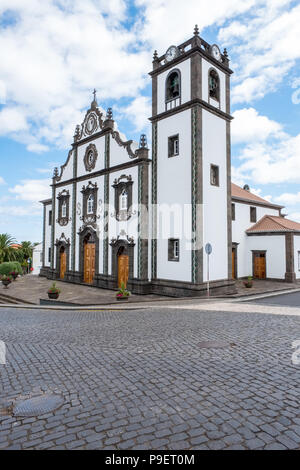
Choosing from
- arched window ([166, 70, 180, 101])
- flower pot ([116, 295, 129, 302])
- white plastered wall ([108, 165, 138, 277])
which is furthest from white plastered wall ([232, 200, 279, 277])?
flower pot ([116, 295, 129, 302])

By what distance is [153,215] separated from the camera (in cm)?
2017

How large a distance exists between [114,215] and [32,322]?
12.6m

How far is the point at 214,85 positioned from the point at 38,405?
795 inches

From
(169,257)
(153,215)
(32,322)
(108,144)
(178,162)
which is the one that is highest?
(108,144)

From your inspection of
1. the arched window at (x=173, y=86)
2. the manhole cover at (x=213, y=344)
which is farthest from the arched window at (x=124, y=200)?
the manhole cover at (x=213, y=344)

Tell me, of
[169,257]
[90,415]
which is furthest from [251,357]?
[169,257]

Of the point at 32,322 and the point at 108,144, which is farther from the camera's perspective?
the point at 108,144

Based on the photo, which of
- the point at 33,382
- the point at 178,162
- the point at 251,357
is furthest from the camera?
the point at 178,162

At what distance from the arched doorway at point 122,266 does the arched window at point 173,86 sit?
10441mm

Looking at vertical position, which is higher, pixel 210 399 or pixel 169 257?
pixel 169 257

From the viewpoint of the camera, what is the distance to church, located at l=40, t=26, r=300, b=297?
59.1ft

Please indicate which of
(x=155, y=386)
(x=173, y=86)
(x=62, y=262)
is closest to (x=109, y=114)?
(x=173, y=86)

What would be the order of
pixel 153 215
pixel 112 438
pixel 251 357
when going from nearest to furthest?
1. pixel 112 438
2. pixel 251 357
3. pixel 153 215

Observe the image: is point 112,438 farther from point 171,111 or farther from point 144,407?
point 171,111
